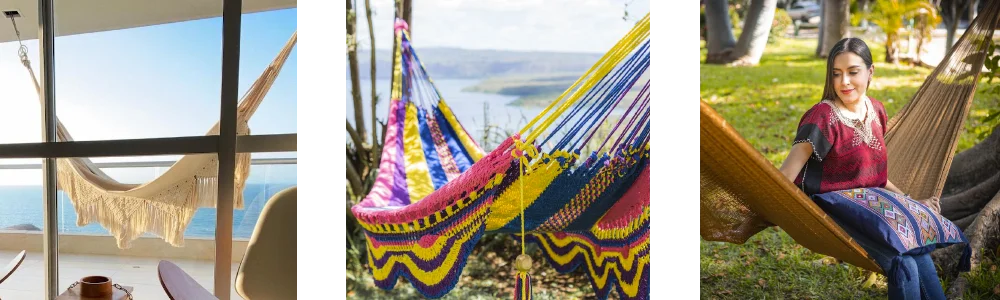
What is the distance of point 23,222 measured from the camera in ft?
6.32

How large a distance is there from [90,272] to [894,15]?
2245mm

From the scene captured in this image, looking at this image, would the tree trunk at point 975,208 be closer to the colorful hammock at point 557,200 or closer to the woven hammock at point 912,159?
the woven hammock at point 912,159

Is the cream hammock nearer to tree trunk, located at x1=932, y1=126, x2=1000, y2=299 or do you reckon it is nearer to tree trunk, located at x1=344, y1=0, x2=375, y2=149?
tree trunk, located at x1=344, y1=0, x2=375, y2=149

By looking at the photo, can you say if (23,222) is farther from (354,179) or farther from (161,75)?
(354,179)

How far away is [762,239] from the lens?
1.70 m

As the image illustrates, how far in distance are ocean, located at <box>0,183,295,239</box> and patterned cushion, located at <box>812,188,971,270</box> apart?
4.36 feet

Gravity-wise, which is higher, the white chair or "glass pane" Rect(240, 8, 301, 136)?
"glass pane" Rect(240, 8, 301, 136)

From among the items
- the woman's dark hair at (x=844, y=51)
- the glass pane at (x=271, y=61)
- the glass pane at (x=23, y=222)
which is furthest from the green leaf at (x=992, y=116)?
the glass pane at (x=23, y=222)

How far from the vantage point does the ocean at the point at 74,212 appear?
170 cm

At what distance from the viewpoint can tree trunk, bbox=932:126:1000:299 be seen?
1.60 m

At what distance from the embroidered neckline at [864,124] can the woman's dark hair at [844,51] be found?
4 cm

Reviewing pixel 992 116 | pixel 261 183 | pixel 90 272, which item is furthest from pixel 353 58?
pixel 992 116

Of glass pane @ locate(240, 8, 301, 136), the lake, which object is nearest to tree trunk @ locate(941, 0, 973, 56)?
the lake

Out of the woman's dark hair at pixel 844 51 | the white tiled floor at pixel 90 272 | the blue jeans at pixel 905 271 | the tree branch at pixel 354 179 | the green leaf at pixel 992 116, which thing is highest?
the woman's dark hair at pixel 844 51
